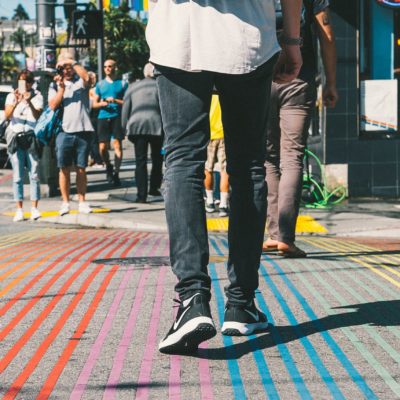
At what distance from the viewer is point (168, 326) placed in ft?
13.7

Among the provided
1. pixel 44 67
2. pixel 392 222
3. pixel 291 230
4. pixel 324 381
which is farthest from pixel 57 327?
pixel 44 67

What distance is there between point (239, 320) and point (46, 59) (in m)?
11.2

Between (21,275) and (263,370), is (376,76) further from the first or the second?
(263,370)

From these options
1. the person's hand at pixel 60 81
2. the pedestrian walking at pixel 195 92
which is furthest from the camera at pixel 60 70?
the pedestrian walking at pixel 195 92

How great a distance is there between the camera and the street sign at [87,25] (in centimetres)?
1766

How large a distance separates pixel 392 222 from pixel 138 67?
4171 centimetres

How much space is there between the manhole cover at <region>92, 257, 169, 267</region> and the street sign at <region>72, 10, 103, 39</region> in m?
11.5

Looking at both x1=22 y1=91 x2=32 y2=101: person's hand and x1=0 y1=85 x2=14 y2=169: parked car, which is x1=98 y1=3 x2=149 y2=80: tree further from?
x1=22 y1=91 x2=32 y2=101: person's hand

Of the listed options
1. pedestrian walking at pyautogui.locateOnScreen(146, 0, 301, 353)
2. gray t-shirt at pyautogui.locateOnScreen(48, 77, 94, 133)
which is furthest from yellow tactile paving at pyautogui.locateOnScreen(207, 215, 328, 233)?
pedestrian walking at pyautogui.locateOnScreen(146, 0, 301, 353)

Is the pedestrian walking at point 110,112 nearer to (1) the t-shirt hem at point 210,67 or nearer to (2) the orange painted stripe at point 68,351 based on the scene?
(2) the orange painted stripe at point 68,351

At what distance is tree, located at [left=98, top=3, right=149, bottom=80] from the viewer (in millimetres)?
49375

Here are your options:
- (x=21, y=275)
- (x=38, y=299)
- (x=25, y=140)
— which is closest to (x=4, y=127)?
(x=25, y=140)

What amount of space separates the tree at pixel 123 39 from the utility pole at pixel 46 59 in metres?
35.0

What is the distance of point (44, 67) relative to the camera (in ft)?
47.4
